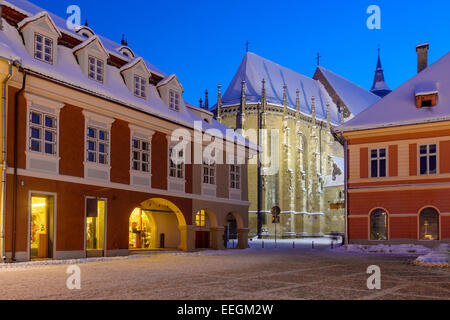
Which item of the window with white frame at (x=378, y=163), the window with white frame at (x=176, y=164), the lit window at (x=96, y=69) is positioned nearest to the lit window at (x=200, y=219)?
the window with white frame at (x=176, y=164)

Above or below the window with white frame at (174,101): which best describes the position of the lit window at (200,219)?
below

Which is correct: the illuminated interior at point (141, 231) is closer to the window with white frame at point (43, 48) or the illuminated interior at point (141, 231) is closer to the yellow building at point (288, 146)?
the window with white frame at point (43, 48)

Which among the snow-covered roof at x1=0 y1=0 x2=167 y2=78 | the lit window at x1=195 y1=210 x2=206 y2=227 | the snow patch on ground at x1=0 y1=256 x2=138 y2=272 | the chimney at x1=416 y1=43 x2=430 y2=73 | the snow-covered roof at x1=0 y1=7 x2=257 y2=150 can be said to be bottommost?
the snow patch on ground at x1=0 y1=256 x2=138 y2=272

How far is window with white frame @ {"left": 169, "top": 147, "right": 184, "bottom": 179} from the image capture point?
2694 cm

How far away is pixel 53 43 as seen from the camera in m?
20.6

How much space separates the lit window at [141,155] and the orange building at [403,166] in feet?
42.6

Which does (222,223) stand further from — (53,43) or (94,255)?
(53,43)

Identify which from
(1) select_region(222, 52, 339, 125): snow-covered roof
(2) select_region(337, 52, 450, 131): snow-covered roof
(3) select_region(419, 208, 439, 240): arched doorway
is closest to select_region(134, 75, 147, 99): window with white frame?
(2) select_region(337, 52, 450, 131): snow-covered roof

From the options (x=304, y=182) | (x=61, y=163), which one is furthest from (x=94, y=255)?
(x=304, y=182)

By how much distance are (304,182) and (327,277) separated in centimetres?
5277

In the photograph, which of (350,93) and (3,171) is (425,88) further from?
(350,93)

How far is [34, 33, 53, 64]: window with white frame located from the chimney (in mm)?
26125

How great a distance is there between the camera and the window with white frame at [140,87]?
83.1 ft

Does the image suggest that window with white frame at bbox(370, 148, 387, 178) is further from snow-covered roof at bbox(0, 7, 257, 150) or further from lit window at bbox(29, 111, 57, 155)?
lit window at bbox(29, 111, 57, 155)
